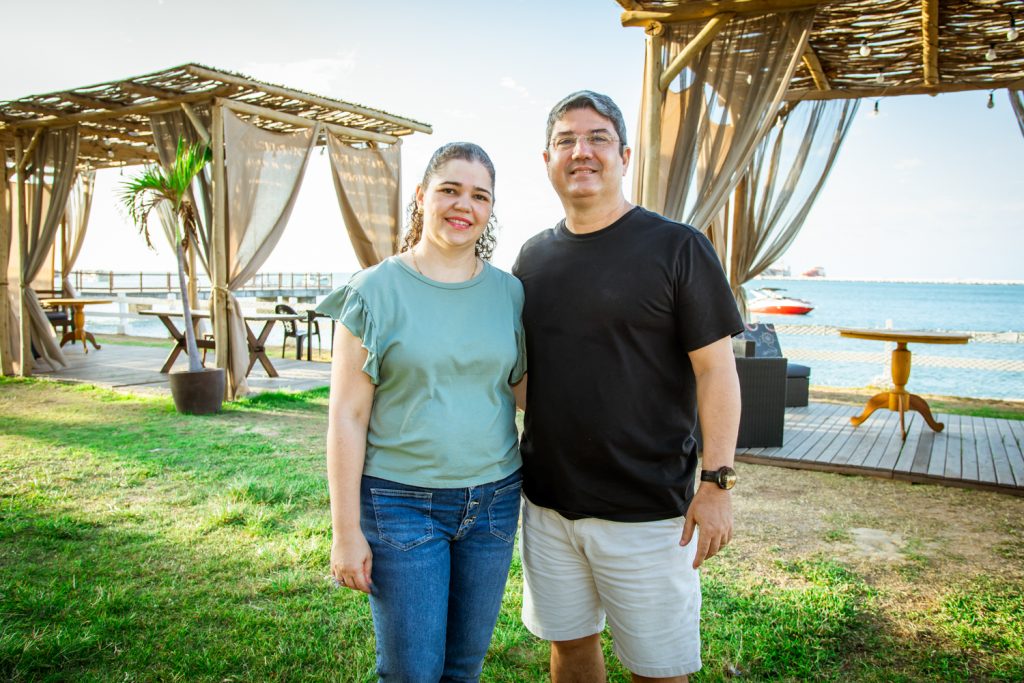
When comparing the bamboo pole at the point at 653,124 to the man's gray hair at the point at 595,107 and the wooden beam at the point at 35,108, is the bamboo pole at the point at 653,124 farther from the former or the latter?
the wooden beam at the point at 35,108

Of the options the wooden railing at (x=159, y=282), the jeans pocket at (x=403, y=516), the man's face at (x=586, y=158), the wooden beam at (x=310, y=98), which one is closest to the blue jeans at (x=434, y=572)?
the jeans pocket at (x=403, y=516)

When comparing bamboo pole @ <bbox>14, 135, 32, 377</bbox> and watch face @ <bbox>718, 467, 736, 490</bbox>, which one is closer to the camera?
watch face @ <bbox>718, 467, 736, 490</bbox>

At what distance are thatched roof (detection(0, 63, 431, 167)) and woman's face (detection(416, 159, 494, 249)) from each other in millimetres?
5681

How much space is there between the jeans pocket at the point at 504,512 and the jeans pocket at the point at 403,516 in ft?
0.50

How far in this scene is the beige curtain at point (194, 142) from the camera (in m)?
7.05

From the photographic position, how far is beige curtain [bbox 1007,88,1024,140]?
605 centimetres

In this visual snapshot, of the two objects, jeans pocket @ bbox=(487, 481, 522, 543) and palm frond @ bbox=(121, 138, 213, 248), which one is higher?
palm frond @ bbox=(121, 138, 213, 248)

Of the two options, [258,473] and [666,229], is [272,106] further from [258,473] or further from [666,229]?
[666,229]

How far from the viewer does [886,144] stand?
63.8m

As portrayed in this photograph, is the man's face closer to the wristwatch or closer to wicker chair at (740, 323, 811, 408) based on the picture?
the wristwatch

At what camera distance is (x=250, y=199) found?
7.10 metres

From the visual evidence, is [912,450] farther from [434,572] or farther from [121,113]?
[121,113]

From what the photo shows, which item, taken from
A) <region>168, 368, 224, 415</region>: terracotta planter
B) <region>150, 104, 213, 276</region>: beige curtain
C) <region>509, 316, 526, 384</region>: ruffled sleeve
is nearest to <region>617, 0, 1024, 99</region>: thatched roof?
<region>509, 316, 526, 384</region>: ruffled sleeve

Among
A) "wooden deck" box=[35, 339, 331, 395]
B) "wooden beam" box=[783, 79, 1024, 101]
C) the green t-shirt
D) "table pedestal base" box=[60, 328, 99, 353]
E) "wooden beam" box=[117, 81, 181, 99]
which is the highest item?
"wooden beam" box=[783, 79, 1024, 101]
